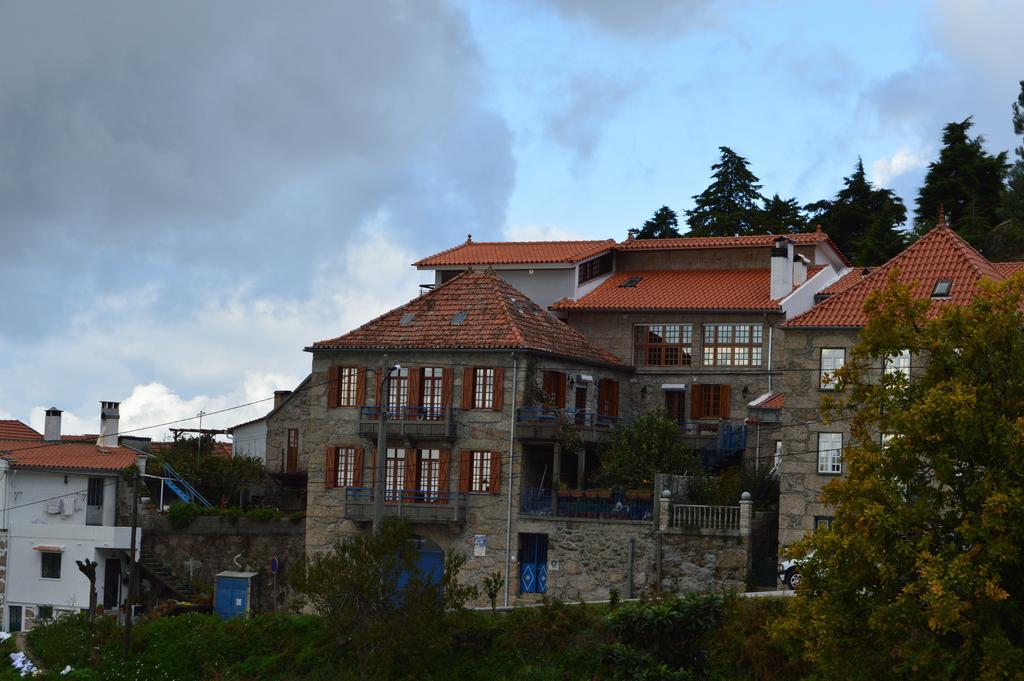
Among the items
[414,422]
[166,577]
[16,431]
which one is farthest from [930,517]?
[16,431]

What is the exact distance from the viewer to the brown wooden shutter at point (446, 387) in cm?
4738

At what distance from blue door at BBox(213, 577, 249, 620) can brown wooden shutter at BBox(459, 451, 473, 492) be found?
7922 mm

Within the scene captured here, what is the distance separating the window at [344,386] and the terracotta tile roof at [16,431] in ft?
48.9

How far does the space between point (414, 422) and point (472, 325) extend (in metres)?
3.84

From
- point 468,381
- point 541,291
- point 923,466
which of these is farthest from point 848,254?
point 923,466

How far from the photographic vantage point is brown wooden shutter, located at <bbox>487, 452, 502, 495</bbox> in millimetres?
46344

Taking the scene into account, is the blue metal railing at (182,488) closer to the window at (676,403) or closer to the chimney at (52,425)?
the chimney at (52,425)

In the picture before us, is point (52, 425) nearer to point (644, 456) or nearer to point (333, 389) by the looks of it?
point (333, 389)

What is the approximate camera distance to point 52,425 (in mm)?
55375

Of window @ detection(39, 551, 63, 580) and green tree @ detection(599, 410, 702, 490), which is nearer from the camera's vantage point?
green tree @ detection(599, 410, 702, 490)

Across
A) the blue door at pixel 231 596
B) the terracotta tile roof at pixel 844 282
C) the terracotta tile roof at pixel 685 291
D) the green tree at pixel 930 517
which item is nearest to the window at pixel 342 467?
the blue door at pixel 231 596

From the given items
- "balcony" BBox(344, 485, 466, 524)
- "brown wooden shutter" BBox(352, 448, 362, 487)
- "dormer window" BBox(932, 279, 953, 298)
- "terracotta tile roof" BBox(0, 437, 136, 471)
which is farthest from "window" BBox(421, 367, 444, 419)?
"dormer window" BBox(932, 279, 953, 298)

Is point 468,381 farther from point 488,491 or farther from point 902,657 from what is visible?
point 902,657

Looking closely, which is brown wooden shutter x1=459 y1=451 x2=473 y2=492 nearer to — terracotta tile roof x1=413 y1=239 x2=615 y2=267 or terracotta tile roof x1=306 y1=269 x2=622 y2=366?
terracotta tile roof x1=306 y1=269 x2=622 y2=366
